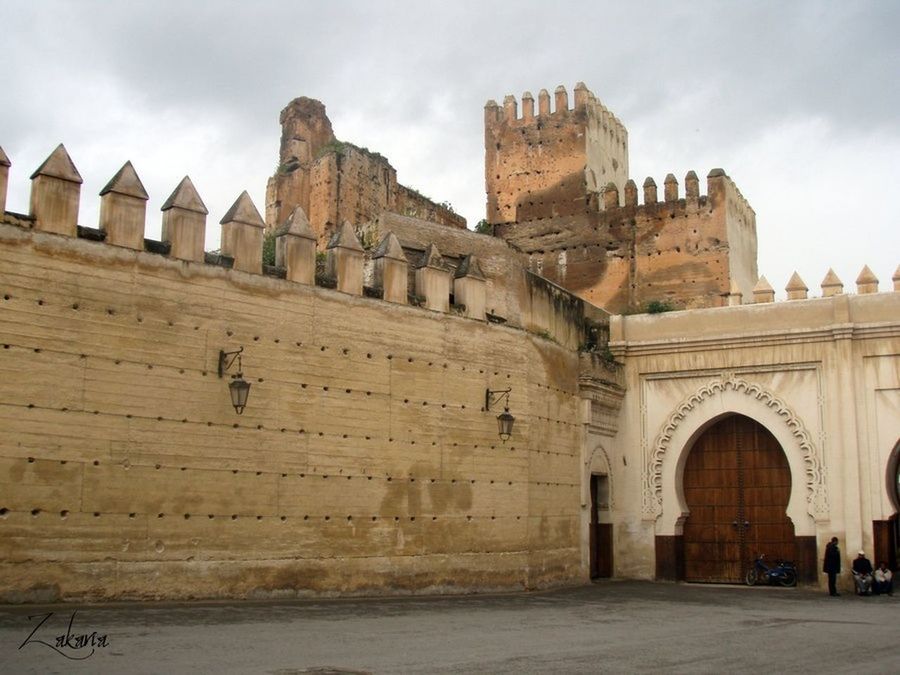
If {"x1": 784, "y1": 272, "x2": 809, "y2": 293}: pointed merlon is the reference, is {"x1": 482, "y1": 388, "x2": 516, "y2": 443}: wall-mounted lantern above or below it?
below

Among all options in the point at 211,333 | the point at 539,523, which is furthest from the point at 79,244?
the point at 539,523

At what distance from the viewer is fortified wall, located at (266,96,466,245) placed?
26250mm

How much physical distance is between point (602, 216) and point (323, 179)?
8.96 metres

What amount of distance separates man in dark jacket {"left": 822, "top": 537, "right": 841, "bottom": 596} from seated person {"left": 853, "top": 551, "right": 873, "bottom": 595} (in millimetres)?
255

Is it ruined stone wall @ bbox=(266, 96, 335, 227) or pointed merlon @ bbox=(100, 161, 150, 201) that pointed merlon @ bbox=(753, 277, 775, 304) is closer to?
pointed merlon @ bbox=(100, 161, 150, 201)

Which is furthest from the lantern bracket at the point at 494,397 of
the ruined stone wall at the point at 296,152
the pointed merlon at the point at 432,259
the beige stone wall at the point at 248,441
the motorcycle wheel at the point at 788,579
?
the ruined stone wall at the point at 296,152

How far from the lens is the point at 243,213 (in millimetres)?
12070

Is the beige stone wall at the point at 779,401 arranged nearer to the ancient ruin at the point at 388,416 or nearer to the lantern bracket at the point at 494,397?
the ancient ruin at the point at 388,416

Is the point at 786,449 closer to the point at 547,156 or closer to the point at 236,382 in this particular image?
the point at 236,382

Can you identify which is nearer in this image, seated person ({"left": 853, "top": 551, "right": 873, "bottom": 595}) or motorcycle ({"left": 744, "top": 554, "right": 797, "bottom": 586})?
seated person ({"left": 853, "top": 551, "right": 873, "bottom": 595})

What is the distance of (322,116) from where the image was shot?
28109mm

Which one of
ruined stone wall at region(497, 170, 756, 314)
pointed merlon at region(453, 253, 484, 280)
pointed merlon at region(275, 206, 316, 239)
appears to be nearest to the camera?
pointed merlon at region(275, 206, 316, 239)

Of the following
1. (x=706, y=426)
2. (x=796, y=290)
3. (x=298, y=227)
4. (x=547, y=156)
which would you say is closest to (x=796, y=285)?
(x=796, y=290)

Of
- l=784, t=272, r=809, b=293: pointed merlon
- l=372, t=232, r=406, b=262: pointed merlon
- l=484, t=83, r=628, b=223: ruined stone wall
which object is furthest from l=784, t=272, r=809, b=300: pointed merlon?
l=484, t=83, r=628, b=223: ruined stone wall
